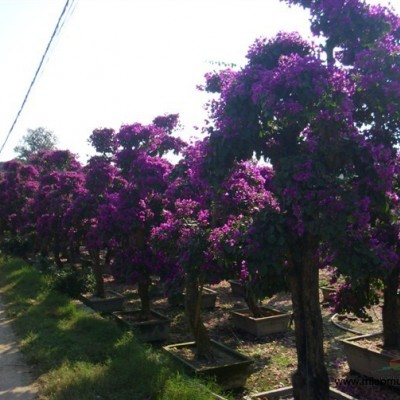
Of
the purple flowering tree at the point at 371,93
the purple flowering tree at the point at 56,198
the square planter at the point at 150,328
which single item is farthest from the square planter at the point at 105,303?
the purple flowering tree at the point at 371,93

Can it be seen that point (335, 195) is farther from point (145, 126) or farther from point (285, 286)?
point (145, 126)

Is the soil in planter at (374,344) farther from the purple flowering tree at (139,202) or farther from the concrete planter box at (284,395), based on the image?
the purple flowering tree at (139,202)

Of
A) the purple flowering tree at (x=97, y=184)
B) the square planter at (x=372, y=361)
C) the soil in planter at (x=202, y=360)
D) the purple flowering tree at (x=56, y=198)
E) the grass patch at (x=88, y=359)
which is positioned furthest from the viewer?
the purple flowering tree at (x=56, y=198)

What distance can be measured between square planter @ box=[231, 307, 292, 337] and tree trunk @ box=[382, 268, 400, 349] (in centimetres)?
269

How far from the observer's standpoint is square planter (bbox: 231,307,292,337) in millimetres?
8688

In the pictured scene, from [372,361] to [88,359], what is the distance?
365 centimetres

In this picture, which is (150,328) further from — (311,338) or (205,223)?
(311,338)

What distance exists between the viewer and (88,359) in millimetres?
6215

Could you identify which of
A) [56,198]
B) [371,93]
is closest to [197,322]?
[371,93]

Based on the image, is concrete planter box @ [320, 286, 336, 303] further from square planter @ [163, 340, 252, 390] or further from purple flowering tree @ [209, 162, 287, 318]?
square planter @ [163, 340, 252, 390]

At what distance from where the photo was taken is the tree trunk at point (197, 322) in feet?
21.9

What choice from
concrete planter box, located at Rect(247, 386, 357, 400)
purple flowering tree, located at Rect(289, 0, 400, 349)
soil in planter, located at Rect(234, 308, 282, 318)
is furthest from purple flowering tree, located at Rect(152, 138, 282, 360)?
soil in planter, located at Rect(234, 308, 282, 318)

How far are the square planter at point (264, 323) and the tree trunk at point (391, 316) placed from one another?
2687 mm

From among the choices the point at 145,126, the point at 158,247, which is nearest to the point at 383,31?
the point at 158,247
